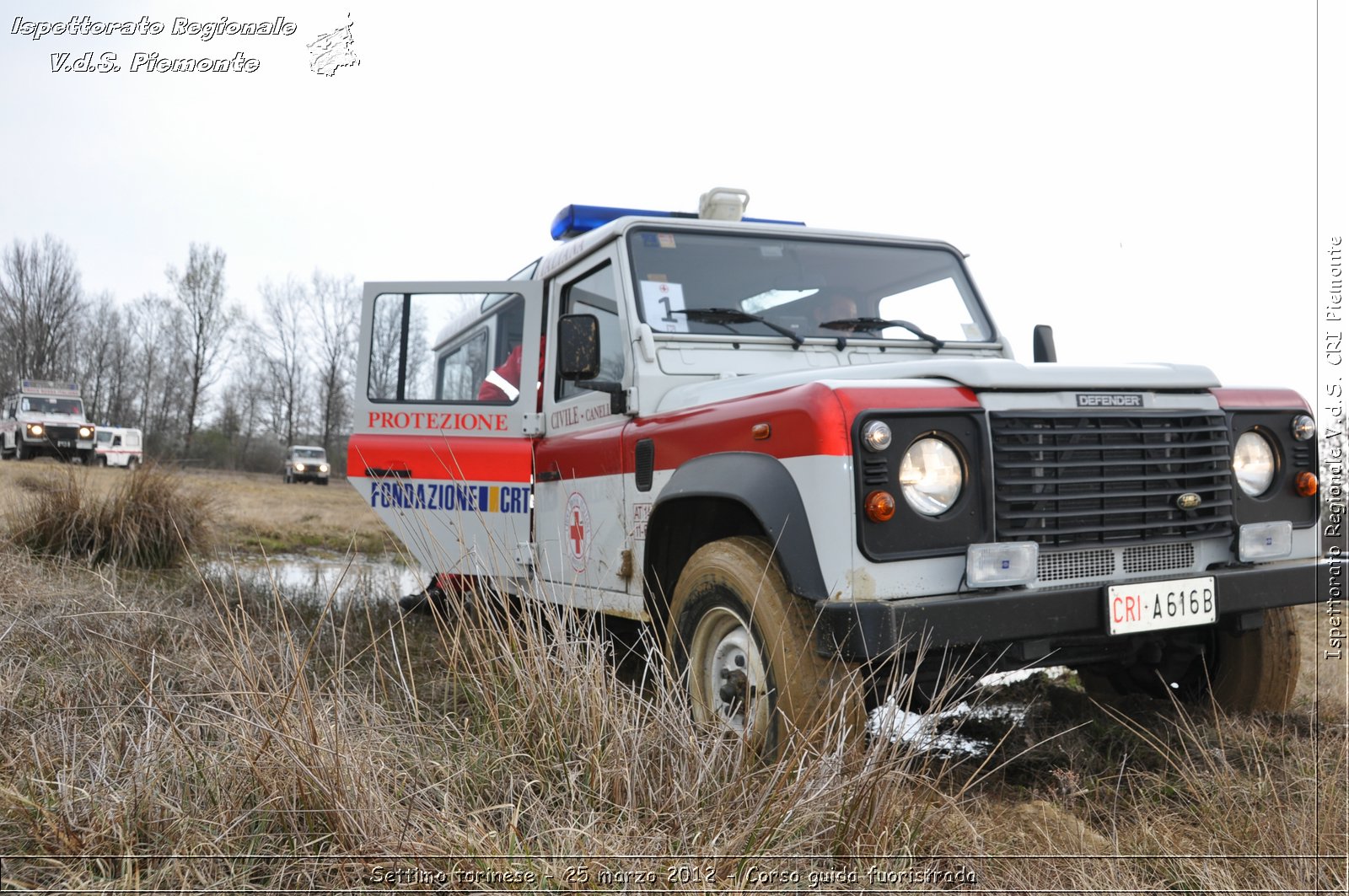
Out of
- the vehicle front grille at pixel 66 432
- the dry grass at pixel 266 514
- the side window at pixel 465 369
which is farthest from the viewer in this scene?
the vehicle front grille at pixel 66 432

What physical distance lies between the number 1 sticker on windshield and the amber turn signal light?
4.86 feet

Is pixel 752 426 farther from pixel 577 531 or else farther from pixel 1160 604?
pixel 577 531

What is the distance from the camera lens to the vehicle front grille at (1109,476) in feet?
9.33

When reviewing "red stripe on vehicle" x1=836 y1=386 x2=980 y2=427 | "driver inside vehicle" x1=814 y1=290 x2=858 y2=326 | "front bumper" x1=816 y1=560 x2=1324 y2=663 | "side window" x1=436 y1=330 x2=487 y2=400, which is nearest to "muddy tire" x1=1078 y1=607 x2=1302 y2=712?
"front bumper" x1=816 y1=560 x2=1324 y2=663

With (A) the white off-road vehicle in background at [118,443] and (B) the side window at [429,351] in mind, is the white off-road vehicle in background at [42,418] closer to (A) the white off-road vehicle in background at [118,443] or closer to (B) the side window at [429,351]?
(A) the white off-road vehicle in background at [118,443]

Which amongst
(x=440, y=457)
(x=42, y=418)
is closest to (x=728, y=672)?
(x=440, y=457)

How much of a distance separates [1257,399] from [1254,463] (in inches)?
8.6

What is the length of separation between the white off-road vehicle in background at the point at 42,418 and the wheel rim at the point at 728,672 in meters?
28.5

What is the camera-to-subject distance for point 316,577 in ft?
18.6

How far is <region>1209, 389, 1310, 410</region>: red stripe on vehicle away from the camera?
10.7ft

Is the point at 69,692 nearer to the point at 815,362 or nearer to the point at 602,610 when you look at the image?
the point at 602,610

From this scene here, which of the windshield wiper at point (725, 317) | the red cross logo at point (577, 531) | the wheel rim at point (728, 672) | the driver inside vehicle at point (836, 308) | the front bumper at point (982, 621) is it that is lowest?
the wheel rim at point (728, 672)

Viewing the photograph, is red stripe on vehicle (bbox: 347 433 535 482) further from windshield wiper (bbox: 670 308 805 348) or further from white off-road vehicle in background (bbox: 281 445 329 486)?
white off-road vehicle in background (bbox: 281 445 329 486)

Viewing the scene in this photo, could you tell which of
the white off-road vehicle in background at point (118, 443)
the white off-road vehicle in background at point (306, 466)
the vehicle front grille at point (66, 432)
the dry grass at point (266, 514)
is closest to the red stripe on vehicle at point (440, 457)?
the dry grass at point (266, 514)
